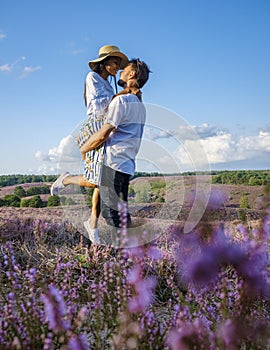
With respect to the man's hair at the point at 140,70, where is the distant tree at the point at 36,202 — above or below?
below

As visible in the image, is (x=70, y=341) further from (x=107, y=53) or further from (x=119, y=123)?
(x=107, y=53)

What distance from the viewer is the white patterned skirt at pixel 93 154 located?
392 centimetres

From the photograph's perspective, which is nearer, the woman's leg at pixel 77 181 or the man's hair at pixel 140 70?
the man's hair at pixel 140 70

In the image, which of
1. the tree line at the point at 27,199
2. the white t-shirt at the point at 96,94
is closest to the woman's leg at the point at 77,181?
the white t-shirt at the point at 96,94

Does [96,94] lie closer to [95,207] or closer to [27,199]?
[95,207]

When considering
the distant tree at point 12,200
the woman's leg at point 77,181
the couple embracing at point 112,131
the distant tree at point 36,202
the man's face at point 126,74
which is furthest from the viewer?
the distant tree at point 12,200

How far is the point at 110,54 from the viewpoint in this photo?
406 cm

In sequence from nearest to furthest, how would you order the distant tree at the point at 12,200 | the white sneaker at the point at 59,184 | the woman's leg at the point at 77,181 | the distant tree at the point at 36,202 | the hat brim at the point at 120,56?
1. the hat brim at the point at 120,56
2. the woman's leg at the point at 77,181
3. the white sneaker at the point at 59,184
4. the distant tree at the point at 36,202
5. the distant tree at the point at 12,200

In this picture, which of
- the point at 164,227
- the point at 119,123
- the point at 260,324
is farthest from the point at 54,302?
the point at 164,227

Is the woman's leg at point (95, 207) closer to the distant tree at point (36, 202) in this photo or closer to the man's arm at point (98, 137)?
the man's arm at point (98, 137)

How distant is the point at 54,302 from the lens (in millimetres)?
1562

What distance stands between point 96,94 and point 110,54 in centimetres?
46

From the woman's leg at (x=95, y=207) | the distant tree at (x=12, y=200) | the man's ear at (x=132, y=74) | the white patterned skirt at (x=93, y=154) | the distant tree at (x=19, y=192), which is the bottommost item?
the distant tree at (x=12, y=200)

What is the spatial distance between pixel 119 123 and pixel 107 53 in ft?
2.60
